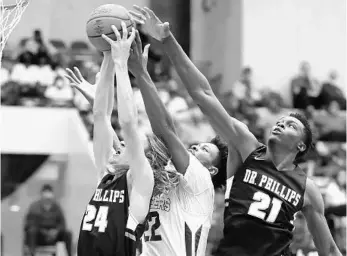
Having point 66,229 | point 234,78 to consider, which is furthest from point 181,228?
point 234,78

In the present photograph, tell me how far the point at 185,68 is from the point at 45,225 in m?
5.97

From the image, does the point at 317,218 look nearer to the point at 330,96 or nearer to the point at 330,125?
the point at 330,125

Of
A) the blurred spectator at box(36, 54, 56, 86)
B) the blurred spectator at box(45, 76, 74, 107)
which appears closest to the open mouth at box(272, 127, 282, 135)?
the blurred spectator at box(45, 76, 74, 107)

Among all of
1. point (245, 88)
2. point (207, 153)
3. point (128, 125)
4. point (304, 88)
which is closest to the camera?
point (128, 125)

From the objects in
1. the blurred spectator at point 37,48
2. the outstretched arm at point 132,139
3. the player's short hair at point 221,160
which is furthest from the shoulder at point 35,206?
the outstretched arm at point 132,139

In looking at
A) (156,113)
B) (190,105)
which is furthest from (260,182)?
(190,105)

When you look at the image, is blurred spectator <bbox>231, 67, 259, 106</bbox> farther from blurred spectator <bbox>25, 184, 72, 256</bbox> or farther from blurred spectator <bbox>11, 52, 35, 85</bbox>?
blurred spectator <bbox>25, 184, 72, 256</bbox>

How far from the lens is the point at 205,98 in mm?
3945

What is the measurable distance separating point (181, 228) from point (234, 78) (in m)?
10.6

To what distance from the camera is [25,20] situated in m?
14.2

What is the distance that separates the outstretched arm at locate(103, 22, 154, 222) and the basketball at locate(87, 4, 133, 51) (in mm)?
195

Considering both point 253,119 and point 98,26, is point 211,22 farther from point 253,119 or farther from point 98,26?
point 98,26

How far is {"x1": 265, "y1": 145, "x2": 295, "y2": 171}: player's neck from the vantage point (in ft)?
13.2

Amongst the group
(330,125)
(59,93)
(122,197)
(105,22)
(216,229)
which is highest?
(105,22)
